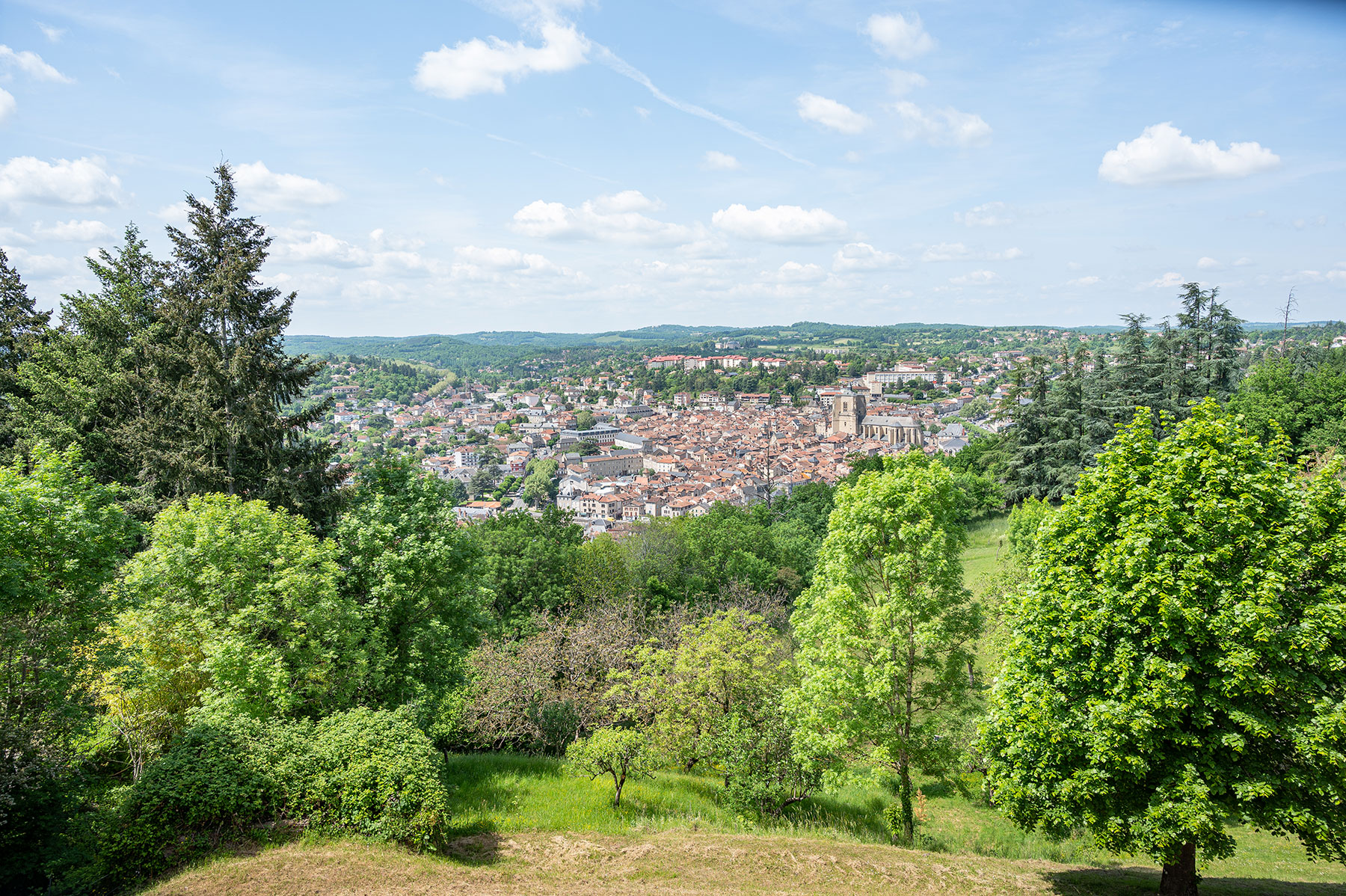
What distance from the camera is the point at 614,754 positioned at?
13.8 m

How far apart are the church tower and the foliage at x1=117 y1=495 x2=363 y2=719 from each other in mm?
146359

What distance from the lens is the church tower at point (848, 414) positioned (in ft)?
504

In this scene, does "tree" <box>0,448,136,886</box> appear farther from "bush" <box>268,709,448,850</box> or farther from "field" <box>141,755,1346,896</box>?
"bush" <box>268,709,448,850</box>

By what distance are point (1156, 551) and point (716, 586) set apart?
100ft

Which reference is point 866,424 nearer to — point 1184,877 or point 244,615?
point 1184,877

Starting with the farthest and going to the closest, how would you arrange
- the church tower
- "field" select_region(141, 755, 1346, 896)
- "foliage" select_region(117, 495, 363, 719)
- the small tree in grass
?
the church tower → the small tree in grass → "foliage" select_region(117, 495, 363, 719) → "field" select_region(141, 755, 1346, 896)

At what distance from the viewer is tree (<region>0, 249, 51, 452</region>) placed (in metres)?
23.0

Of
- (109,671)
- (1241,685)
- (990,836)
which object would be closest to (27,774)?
(109,671)

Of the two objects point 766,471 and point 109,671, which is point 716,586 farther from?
point 766,471

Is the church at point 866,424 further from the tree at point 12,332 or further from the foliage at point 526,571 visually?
the tree at point 12,332

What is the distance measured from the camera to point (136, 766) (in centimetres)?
1080

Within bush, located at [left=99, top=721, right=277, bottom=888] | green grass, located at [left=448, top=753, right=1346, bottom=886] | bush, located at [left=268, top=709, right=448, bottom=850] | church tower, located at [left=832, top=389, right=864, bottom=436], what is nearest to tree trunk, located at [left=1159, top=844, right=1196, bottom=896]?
green grass, located at [left=448, top=753, right=1346, bottom=886]

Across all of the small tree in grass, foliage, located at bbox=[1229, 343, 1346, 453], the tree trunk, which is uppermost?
foliage, located at bbox=[1229, 343, 1346, 453]

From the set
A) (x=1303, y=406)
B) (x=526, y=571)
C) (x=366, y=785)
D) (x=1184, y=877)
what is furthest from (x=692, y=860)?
(x=1303, y=406)
